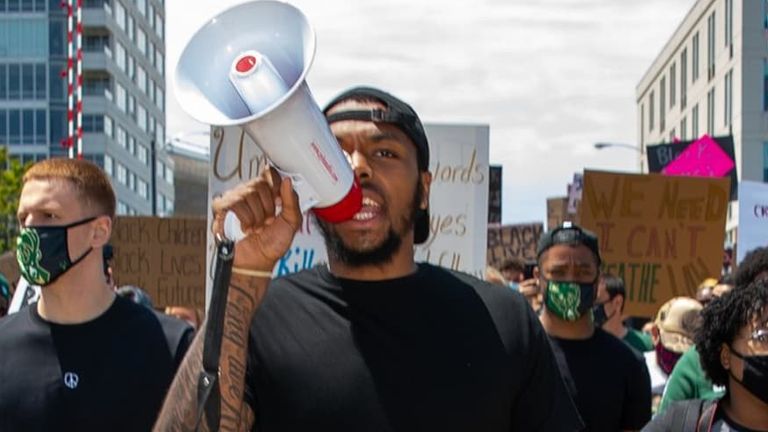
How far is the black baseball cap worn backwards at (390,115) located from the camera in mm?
2820

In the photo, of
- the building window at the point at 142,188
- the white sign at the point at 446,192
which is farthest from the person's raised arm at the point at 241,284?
the building window at the point at 142,188

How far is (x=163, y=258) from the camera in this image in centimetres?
948

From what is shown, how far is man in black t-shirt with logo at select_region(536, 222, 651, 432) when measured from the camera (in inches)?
210

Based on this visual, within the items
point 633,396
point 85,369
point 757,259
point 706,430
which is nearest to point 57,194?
Result: point 85,369

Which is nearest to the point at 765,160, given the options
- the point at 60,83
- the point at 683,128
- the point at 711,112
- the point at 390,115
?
the point at 711,112

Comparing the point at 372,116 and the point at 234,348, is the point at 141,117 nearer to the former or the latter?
the point at 372,116

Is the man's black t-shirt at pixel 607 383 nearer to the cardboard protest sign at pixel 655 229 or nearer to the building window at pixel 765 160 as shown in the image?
the cardboard protest sign at pixel 655 229

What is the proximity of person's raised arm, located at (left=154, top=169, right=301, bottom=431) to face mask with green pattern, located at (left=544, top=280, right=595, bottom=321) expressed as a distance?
308 cm

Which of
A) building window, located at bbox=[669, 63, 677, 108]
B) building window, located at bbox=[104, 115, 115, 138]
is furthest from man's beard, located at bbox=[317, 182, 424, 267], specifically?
building window, located at bbox=[104, 115, 115, 138]

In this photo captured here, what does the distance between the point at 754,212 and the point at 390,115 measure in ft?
19.9

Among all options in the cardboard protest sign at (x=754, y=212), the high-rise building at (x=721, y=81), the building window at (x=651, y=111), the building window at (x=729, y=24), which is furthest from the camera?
the building window at (x=651, y=111)

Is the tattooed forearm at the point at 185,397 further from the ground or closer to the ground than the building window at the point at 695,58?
closer to the ground

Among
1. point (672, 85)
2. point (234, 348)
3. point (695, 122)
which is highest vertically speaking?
point (672, 85)

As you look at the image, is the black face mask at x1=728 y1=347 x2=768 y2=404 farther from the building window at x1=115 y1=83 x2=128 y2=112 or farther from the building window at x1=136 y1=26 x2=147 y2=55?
the building window at x1=136 y1=26 x2=147 y2=55
